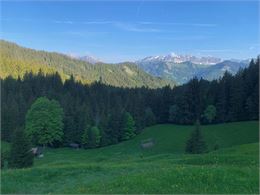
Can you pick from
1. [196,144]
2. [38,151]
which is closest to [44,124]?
[38,151]

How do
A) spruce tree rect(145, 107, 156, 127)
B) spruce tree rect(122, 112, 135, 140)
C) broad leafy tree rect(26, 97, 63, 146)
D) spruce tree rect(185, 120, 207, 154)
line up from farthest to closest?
spruce tree rect(145, 107, 156, 127), spruce tree rect(122, 112, 135, 140), broad leafy tree rect(26, 97, 63, 146), spruce tree rect(185, 120, 207, 154)

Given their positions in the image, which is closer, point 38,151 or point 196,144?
point 196,144

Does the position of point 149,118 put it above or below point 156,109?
below

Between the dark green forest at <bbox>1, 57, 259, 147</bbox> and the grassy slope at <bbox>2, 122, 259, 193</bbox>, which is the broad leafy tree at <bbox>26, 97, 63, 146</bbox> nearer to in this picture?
the dark green forest at <bbox>1, 57, 259, 147</bbox>

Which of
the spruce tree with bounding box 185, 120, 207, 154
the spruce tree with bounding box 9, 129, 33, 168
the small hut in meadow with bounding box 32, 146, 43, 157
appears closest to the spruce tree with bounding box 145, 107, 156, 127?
the small hut in meadow with bounding box 32, 146, 43, 157

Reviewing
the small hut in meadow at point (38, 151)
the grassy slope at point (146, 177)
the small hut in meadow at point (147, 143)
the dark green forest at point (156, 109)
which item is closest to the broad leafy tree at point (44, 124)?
the dark green forest at point (156, 109)

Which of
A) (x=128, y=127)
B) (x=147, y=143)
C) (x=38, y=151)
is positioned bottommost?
(x=38, y=151)

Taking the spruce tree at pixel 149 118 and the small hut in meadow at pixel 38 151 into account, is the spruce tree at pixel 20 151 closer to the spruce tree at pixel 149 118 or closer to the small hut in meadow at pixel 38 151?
the small hut in meadow at pixel 38 151

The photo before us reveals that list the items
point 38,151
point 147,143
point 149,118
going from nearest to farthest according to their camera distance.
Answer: point 38,151 < point 147,143 < point 149,118

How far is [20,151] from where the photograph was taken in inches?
2312

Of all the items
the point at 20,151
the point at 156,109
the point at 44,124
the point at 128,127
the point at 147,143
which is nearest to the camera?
the point at 20,151

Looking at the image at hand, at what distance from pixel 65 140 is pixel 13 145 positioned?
54.4m

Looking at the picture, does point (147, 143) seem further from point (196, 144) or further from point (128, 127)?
point (196, 144)

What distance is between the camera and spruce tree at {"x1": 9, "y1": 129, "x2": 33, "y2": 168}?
58.1m
